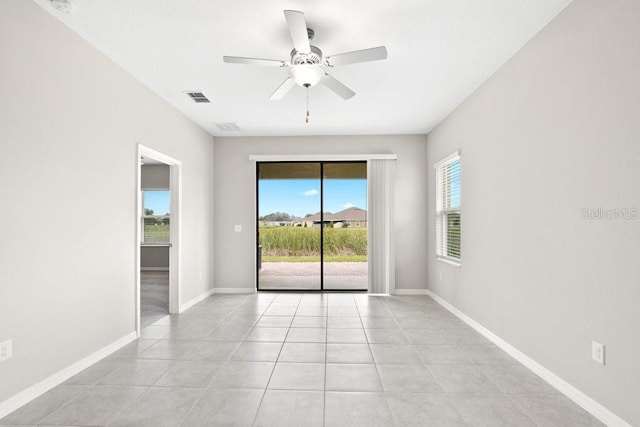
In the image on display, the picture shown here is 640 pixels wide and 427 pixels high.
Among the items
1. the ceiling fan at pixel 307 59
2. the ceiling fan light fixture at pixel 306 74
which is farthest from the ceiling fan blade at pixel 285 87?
the ceiling fan light fixture at pixel 306 74

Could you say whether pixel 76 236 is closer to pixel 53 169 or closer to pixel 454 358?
pixel 53 169

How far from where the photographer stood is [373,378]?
8.52ft

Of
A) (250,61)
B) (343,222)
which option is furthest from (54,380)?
(343,222)

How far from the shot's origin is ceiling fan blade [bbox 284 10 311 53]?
2.05 meters

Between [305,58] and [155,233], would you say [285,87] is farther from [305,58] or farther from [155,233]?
[155,233]

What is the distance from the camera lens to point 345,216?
244 inches

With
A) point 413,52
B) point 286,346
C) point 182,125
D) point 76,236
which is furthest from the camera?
point 182,125

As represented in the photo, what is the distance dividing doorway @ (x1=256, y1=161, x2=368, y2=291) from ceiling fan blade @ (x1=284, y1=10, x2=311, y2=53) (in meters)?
3.53

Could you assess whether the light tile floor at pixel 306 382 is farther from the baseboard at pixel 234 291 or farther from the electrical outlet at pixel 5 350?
the baseboard at pixel 234 291

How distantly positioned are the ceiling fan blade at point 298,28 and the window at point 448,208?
263 cm

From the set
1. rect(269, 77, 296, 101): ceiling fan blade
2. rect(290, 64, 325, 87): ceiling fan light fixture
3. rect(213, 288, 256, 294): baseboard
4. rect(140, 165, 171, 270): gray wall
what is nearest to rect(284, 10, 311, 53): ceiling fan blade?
rect(290, 64, 325, 87): ceiling fan light fixture

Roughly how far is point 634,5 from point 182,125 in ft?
14.8

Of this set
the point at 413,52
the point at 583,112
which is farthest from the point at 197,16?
the point at 583,112

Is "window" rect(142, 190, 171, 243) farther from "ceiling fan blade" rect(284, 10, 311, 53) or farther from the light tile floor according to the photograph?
"ceiling fan blade" rect(284, 10, 311, 53)
